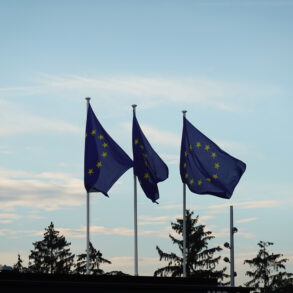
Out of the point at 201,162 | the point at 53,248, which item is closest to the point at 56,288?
the point at 201,162

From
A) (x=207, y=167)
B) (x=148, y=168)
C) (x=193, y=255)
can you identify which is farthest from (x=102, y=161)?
(x=193, y=255)

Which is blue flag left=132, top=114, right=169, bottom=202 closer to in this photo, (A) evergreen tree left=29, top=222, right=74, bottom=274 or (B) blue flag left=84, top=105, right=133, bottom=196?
(B) blue flag left=84, top=105, right=133, bottom=196

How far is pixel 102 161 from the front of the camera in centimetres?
2973

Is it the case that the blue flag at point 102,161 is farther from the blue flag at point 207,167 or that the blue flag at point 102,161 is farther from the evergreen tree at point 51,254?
the evergreen tree at point 51,254

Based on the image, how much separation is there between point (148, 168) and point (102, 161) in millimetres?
1972

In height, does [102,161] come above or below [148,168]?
above

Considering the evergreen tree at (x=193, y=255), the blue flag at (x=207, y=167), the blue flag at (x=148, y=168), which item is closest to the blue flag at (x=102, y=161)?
the blue flag at (x=148, y=168)

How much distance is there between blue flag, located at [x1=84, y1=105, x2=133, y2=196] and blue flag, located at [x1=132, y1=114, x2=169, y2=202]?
82 cm

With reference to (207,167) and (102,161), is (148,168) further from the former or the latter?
(207,167)

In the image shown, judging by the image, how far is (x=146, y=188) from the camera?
98.8 feet

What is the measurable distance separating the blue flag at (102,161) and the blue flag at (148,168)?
0.82 m

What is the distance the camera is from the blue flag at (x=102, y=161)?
29469mm

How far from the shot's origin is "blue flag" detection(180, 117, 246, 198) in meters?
30.0

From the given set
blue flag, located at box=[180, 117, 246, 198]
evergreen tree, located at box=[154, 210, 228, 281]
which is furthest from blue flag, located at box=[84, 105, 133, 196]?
evergreen tree, located at box=[154, 210, 228, 281]
